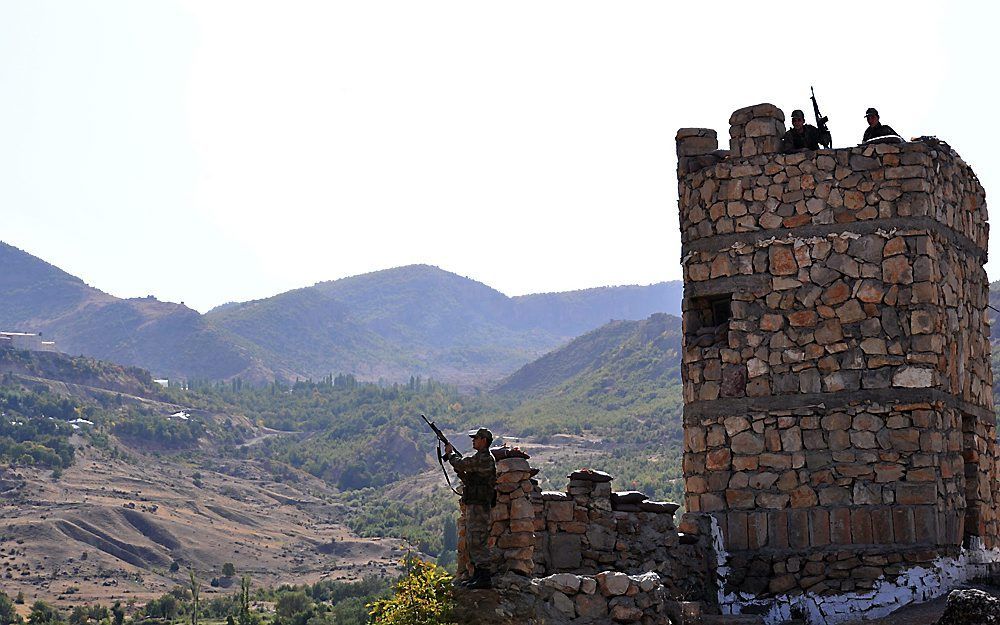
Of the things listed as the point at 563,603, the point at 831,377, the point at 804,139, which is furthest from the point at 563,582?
the point at 804,139

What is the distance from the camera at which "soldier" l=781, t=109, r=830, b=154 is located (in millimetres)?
12578

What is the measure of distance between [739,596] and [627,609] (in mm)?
2599

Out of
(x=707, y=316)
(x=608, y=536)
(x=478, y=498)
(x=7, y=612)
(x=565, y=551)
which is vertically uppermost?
(x=707, y=316)

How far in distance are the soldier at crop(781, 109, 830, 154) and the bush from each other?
521 cm

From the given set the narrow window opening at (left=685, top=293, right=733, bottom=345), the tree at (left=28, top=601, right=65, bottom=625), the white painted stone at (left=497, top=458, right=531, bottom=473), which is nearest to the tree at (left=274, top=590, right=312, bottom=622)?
the tree at (left=28, top=601, right=65, bottom=625)

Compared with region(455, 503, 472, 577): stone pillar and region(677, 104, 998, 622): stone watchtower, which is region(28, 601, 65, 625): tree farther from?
region(455, 503, 472, 577): stone pillar

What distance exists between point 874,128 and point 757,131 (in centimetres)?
101

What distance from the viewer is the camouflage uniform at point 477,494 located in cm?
962

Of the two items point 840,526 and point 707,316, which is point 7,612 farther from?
point 840,526

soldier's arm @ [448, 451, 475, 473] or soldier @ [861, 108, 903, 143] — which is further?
soldier @ [861, 108, 903, 143]

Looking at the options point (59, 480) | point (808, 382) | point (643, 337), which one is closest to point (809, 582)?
point (808, 382)

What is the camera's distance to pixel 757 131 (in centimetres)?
1248

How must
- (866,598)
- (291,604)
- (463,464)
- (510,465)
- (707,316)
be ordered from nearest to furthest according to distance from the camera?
(463,464) → (510,465) → (866,598) → (707,316) → (291,604)

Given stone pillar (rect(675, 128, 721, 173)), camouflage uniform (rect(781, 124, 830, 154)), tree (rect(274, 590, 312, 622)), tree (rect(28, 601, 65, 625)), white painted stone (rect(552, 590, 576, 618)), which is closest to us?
white painted stone (rect(552, 590, 576, 618))
